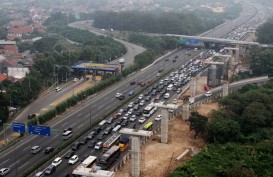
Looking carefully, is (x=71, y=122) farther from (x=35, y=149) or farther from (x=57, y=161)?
(x=57, y=161)

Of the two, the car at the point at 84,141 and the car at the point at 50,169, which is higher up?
the car at the point at 50,169

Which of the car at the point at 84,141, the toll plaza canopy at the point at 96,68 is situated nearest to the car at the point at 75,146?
the car at the point at 84,141

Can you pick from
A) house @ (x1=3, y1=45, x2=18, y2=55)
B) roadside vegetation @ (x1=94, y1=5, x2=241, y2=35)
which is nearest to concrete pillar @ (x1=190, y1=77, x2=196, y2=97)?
house @ (x1=3, y1=45, x2=18, y2=55)

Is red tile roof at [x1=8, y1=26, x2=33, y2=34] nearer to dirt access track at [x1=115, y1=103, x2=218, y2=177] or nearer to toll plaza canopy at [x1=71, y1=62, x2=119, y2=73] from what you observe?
toll plaza canopy at [x1=71, y1=62, x2=119, y2=73]

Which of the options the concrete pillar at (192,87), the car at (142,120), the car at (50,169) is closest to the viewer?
the car at (50,169)

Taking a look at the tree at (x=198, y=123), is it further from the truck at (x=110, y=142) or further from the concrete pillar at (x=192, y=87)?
the concrete pillar at (x=192, y=87)

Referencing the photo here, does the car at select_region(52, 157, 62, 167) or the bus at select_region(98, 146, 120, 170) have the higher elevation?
the bus at select_region(98, 146, 120, 170)
